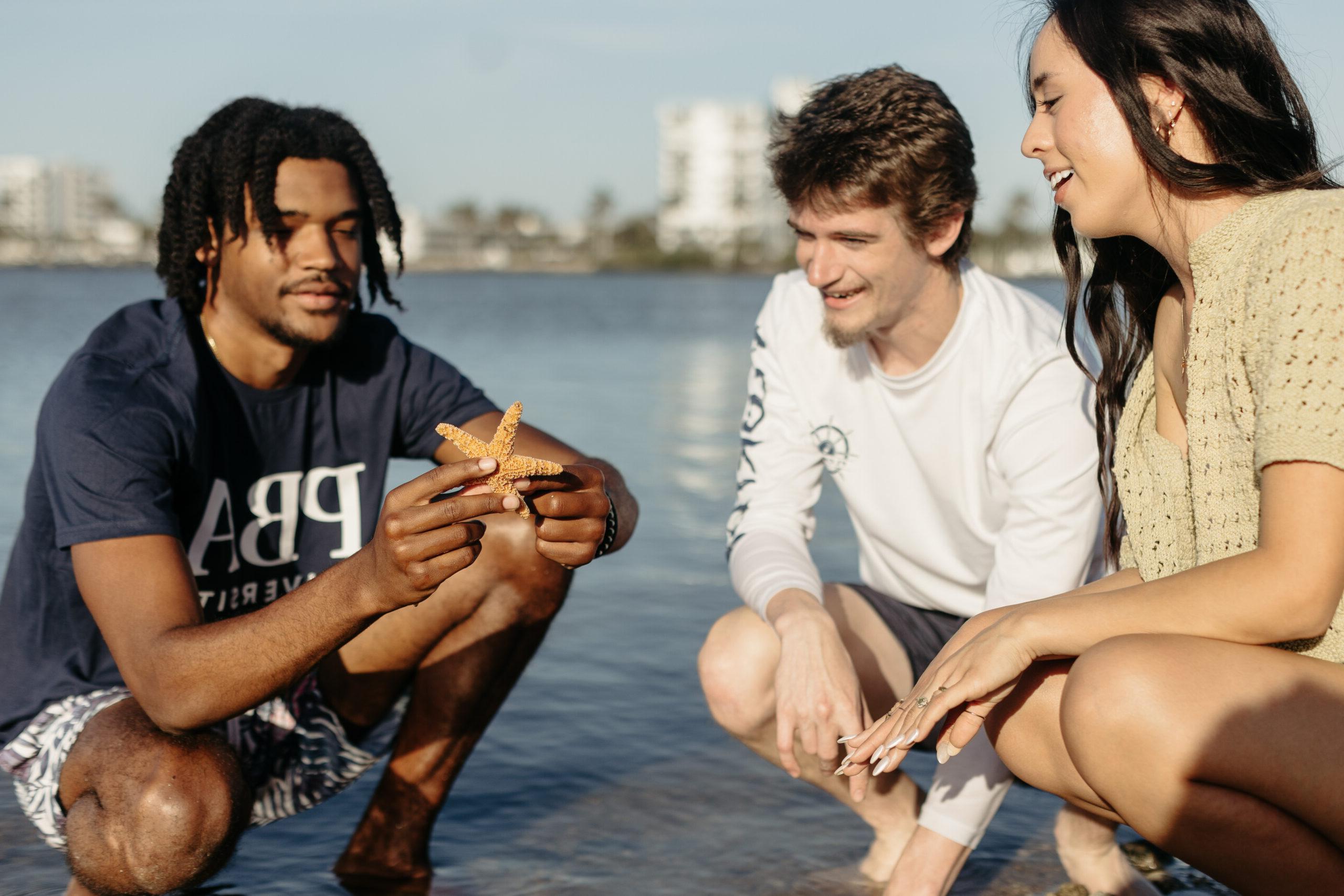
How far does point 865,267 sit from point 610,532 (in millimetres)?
1094

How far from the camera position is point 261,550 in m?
3.60

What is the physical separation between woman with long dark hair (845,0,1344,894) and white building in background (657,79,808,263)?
139 m

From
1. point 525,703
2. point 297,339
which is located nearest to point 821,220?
point 297,339

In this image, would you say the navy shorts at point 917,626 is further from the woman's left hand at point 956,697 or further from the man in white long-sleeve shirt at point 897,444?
the woman's left hand at point 956,697

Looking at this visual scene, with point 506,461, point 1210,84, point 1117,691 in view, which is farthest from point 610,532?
point 1210,84

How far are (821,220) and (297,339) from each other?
156cm

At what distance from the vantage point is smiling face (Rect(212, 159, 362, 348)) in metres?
3.59

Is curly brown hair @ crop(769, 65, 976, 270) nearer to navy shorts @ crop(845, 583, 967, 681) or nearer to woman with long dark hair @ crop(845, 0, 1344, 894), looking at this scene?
woman with long dark hair @ crop(845, 0, 1344, 894)

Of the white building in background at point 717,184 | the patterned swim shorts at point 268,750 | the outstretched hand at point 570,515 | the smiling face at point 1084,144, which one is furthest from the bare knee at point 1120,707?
the white building in background at point 717,184

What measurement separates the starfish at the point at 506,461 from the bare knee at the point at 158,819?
981 mm

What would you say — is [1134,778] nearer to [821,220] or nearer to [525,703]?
[821,220]

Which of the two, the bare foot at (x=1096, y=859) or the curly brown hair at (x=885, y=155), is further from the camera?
the curly brown hair at (x=885, y=155)

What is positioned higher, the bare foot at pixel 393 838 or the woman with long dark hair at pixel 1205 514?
the woman with long dark hair at pixel 1205 514

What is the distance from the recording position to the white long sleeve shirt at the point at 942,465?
3.48 meters
